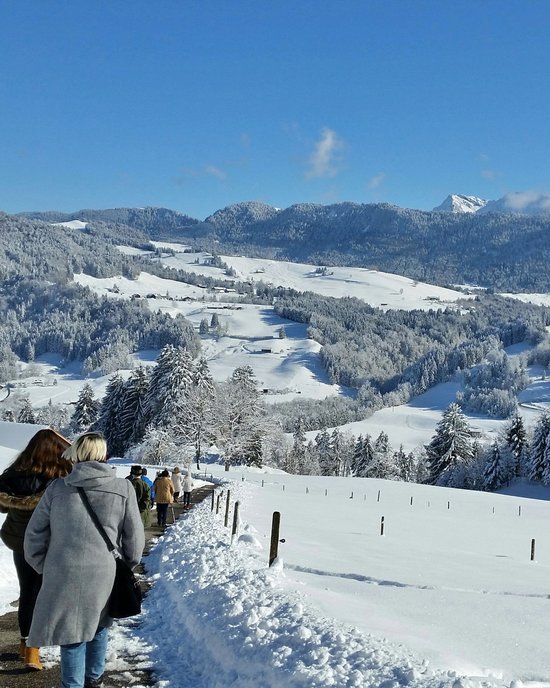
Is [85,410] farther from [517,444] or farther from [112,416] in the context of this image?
[517,444]

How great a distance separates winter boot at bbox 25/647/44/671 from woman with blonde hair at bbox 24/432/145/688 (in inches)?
80.2

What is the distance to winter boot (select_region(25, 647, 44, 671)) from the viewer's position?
656cm

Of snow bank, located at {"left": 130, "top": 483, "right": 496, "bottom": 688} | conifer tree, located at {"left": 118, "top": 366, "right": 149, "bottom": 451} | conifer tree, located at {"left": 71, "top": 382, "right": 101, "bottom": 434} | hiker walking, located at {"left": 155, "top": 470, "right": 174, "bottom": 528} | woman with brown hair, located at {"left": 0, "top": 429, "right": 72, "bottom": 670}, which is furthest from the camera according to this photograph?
conifer tree, located at {"left": 71, "top": 382, "right": 101, "bottom": 434}

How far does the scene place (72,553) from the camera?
4.73 metres

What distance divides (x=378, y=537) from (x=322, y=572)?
26.6 ft

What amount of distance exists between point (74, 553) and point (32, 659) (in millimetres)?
2744

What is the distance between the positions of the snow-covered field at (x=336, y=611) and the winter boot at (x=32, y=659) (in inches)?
22.3

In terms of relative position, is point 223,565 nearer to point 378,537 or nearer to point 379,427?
point 378,537

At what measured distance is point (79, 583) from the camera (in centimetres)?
473

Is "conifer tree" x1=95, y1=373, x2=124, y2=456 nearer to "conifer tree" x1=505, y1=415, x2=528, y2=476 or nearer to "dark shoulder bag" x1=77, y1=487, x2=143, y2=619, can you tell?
"conifer tree" x1=505, y1=415, x2=528, y2=476

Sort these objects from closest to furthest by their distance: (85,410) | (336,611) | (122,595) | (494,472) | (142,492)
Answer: (122,595), (336,611), (142,492), (494,472), (85,410)

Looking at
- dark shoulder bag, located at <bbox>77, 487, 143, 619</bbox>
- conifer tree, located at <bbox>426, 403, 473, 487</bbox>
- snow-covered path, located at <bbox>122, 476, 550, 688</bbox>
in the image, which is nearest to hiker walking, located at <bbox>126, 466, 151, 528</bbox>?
snow-covered path, located at <bbox>122, 476, 550, 688</bbox>


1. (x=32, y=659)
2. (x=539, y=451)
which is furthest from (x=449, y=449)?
(x=32, y=659)

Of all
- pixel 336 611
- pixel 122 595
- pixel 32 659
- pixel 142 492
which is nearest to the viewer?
pixel 122 595
